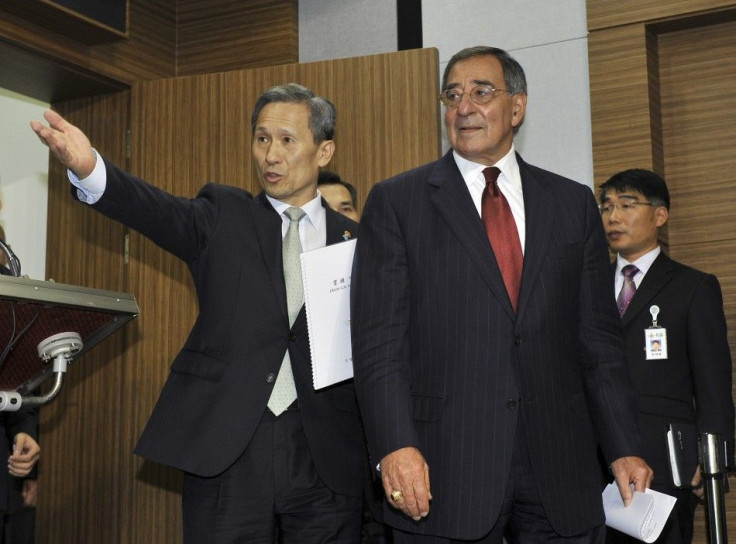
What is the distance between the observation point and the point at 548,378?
2154 millimetres

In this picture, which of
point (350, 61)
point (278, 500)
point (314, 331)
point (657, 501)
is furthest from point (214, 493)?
point (350, 61)

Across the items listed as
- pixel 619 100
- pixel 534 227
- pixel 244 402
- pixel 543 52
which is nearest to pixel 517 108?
pixel 534 227

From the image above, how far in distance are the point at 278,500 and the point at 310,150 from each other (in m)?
0.96

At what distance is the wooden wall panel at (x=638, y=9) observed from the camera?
13.2 ft

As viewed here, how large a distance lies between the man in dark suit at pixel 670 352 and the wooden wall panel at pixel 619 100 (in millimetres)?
310

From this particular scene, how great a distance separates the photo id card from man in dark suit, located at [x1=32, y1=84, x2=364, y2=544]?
1478 millimetres

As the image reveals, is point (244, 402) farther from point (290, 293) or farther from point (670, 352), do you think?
point (670, 352)

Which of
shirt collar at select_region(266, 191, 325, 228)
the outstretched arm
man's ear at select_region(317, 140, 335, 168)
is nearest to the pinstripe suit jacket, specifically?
shirt collar at select_region(266, 191, 325, 228)

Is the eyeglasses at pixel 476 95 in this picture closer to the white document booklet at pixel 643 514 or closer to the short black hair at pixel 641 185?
the white document booklet at pixel 643 514

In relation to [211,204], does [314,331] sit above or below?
below

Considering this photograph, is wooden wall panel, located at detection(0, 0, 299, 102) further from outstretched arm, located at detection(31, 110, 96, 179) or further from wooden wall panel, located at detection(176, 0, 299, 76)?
outstretched arm, located at detection(31, 110, 96, 179)

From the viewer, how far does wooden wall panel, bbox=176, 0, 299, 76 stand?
4887 mm

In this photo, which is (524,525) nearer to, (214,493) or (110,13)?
(214,493)

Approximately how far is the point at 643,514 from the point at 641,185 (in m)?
1.96
